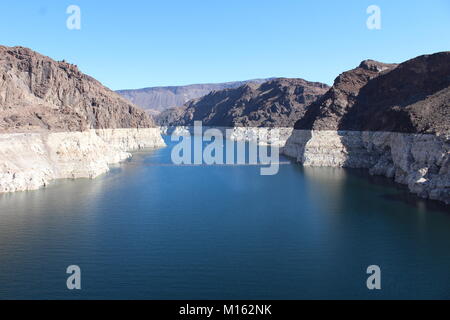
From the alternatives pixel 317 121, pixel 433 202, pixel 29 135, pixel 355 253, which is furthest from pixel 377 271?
pixel 317 121

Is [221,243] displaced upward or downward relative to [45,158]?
downward

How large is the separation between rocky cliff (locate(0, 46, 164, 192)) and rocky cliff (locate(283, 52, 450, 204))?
3621cm

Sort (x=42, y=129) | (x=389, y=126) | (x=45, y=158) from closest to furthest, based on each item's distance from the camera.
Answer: (x=45, y=158), (x=42, y=129), (x=389, y=126)

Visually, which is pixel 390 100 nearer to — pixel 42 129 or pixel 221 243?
pixel 221 243

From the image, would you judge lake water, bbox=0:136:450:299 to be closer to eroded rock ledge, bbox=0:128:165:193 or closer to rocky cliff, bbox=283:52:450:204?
eroded rock ledge, bbox=0:128:165:193

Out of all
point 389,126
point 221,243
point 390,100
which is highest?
point 390,100


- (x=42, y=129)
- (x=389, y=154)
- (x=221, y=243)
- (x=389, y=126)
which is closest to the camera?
(x=221, y=243)

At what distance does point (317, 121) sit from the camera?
7331 cm

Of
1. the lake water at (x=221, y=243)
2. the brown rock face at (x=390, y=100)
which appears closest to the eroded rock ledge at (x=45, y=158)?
the lake water at (x=221, y=243)

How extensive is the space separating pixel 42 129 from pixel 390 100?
5312 cm

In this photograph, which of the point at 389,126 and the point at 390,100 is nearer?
the point at 389,126

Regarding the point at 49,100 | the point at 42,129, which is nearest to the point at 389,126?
the point at 42,129

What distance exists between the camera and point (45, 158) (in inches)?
1923
